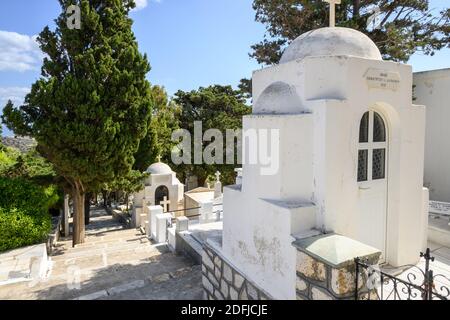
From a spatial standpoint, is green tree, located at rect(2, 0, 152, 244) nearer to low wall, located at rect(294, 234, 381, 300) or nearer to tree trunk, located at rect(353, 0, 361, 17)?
tree trunk, located at rect(353, 0, 361, 17)

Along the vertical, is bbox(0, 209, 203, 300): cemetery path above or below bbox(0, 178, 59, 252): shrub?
below

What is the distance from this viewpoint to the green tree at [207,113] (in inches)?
1119

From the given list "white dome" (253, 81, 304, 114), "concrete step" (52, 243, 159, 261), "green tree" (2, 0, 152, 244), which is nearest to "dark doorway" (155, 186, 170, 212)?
"green tree" (2, 0, 152, 244)

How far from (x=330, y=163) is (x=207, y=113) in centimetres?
2567

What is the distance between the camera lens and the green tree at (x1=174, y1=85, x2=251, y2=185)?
28.4 meters

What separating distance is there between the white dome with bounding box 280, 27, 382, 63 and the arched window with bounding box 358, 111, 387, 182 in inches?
36.2

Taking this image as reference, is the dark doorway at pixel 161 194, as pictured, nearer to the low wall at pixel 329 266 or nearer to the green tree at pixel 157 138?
the green tree at pixel 157 138

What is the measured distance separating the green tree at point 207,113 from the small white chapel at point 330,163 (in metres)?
23.0

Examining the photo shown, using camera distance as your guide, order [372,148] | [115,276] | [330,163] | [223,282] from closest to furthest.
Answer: [330,163] → [372,148] → [223,282] → [115,276]

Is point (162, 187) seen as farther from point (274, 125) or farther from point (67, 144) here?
point (274, 125)

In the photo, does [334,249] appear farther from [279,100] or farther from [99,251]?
[99,251]

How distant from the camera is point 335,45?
4484mm

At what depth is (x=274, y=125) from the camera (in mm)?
4238

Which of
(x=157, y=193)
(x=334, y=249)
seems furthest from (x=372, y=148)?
(x=157, y=193)
